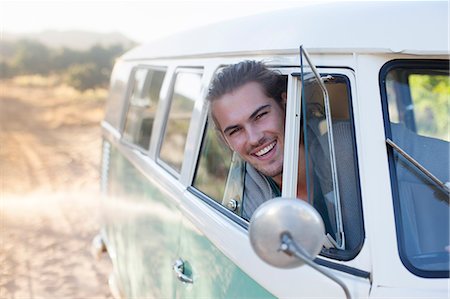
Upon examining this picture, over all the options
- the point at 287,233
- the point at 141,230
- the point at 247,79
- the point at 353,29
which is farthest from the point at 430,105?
the point at 287,233

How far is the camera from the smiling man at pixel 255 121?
2256 millimetres

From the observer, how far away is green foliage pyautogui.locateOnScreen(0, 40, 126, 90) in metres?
31.3

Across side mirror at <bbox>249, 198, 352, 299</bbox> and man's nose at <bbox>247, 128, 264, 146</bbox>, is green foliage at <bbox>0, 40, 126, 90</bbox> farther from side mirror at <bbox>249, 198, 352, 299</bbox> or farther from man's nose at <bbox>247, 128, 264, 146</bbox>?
side mirror at <bbox>249, 198, 352, 299</bbox>

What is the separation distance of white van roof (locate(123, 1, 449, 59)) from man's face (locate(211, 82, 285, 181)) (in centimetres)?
21

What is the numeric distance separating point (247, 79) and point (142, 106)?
2665 mm

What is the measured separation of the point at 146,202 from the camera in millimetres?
3596

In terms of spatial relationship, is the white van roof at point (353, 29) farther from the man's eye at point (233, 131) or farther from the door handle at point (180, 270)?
the door handle at point (180, 270)

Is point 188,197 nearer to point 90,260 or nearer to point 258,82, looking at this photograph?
point 258,82

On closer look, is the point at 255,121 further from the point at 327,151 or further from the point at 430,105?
the point at 430,105

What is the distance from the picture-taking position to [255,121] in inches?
91.6

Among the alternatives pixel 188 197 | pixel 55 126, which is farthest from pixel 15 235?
pixel 55 126

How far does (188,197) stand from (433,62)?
4.42 ft

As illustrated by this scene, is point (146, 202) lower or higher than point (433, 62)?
lower

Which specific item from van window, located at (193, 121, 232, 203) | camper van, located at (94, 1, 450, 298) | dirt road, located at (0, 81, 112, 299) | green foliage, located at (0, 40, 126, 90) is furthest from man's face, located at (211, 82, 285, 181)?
green foliage, located at (0, 40, 126, 90)
